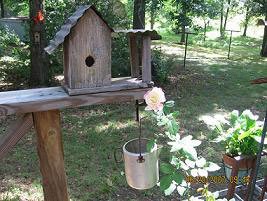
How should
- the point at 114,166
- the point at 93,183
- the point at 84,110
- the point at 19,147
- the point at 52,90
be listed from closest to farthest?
the point at 52,90 < the point at 93,183 < the point at 114,166 < the point at 19,147 < the point at 84,110

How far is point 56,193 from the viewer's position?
2336mm

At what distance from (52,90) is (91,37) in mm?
419

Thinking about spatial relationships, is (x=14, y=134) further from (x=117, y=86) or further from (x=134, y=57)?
(x=134, y=57)

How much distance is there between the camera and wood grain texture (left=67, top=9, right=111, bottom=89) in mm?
2016

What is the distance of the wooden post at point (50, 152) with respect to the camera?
7.19 feet

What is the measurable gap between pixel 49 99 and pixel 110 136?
3.23m

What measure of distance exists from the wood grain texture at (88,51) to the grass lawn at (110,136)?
1952 mm

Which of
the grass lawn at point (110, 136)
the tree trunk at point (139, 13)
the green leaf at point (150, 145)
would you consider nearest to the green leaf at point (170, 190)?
the green leaf at point (150, 145)

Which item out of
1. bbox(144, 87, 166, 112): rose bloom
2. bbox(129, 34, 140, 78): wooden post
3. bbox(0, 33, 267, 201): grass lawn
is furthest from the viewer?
bbox(0, 33, 267, 201): grass lawn

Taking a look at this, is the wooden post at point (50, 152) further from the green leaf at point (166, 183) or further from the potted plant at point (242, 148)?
the potted plant at point (242, 148)

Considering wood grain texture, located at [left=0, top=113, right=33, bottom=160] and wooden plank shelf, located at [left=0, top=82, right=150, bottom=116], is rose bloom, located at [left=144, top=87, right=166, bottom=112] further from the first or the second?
wood grain texture, located at [left=0, top=113, right=33, bottom=160]

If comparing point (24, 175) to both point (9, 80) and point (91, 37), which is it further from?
point (9, 80)

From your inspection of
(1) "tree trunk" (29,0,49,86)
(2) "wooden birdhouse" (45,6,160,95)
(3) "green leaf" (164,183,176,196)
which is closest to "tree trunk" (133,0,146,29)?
(1) "tree trunk" (29,0,49,86)

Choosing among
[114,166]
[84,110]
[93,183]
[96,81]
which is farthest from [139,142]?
[84,110]
